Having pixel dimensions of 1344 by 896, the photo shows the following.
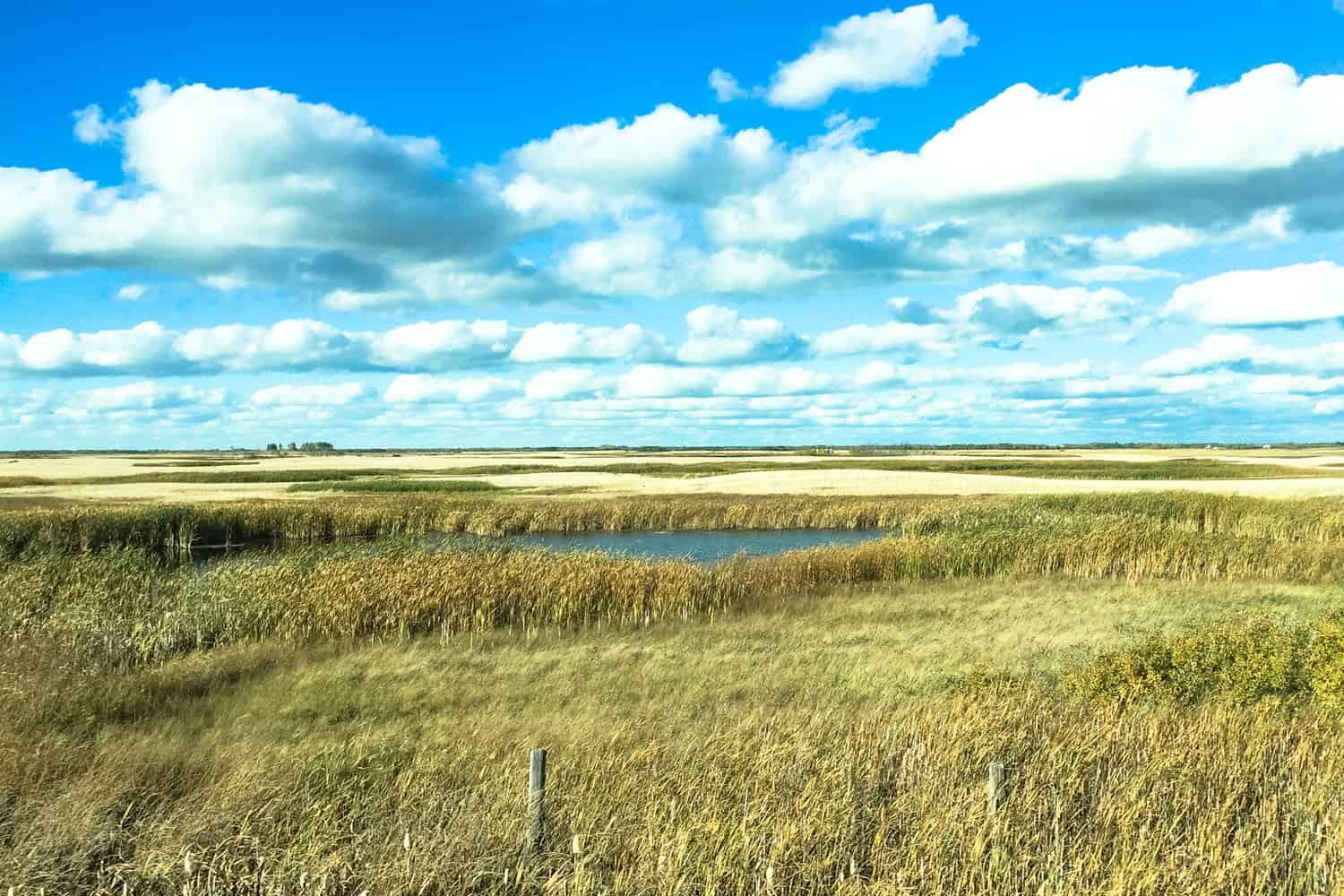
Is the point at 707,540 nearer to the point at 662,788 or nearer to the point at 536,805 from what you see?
the point at 662,788

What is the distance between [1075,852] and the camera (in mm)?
7793

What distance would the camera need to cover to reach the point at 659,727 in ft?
39.0

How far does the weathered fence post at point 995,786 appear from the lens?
7818mm

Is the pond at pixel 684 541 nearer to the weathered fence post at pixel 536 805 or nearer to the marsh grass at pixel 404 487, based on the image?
the marsh grass at pixel 404 487

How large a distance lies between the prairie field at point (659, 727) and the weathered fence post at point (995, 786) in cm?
7

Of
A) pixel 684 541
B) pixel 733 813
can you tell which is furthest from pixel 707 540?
pixel 733 813

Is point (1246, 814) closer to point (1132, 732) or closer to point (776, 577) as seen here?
point (1132, 732)

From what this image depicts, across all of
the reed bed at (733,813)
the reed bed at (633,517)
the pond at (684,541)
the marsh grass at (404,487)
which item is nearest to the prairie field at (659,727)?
the reed bed at (733,813)

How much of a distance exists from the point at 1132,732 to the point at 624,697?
7.24 metres

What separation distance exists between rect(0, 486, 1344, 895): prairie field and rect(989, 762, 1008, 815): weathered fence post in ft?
0.21

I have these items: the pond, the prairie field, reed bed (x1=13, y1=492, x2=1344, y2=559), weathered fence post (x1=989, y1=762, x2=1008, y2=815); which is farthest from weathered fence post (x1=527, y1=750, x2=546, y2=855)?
reed bed (x1=13, y1=492, x2=1344, y2=559)

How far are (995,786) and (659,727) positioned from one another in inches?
198

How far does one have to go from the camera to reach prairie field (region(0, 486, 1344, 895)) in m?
7.50

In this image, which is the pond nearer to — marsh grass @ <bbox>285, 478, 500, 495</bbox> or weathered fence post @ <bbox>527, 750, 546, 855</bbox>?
marsh grass @ <bbox>285, 478, 500, 495</bbox>
